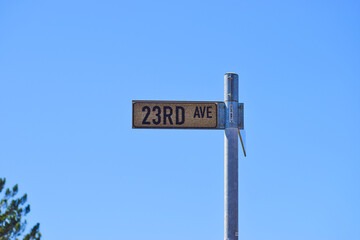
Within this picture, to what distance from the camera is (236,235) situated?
7.80 metres

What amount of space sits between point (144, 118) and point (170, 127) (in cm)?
36

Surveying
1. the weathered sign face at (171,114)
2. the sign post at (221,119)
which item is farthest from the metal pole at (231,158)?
the weathered sign face at (171,114)

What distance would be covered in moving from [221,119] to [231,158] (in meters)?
0.52

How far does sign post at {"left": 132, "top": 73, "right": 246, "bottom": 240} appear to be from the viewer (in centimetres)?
787

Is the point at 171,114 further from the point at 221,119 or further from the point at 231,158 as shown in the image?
the point at 231,158

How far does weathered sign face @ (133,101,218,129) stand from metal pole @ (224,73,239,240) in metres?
0.25

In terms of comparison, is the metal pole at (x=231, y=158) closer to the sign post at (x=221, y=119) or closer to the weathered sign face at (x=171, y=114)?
the sign post at (x=221, y=119)

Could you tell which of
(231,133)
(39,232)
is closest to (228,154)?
(231,133)

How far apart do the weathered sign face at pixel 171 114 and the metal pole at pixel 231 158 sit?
0.25 metres

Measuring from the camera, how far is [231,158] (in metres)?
7.96

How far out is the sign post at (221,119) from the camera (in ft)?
25.8

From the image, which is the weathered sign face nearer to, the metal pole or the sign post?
the sign post

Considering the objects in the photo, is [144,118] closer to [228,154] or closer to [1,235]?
[228,154]

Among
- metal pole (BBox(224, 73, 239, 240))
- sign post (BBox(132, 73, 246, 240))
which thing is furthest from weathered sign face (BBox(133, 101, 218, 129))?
metal pole (BBox(224, 73, 239, 240))
